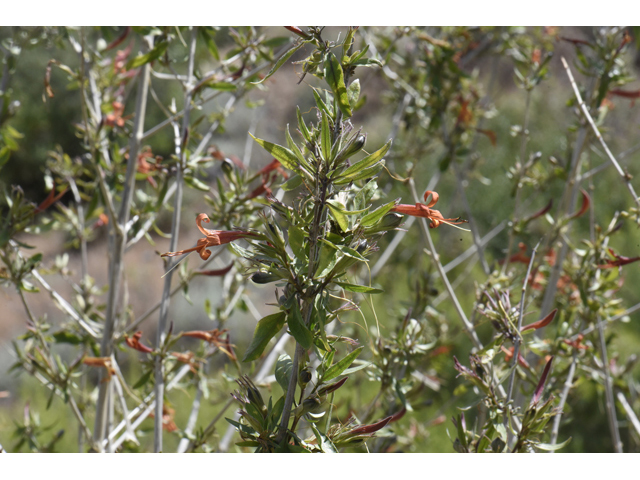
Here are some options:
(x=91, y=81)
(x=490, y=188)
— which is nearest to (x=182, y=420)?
(x=91, y=81)

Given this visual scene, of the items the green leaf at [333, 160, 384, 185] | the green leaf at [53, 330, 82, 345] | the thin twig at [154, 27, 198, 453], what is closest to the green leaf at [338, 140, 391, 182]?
the green leaf at [333, 160, 384, 185]

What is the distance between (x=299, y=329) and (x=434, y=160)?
3.48m

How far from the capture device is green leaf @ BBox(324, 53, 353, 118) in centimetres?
47

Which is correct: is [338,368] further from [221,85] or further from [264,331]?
[221,85]

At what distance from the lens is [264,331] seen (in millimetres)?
504

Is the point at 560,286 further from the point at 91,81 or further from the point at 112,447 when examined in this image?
the point at 91,81

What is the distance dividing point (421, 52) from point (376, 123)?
365cm

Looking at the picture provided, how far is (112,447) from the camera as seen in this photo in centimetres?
96

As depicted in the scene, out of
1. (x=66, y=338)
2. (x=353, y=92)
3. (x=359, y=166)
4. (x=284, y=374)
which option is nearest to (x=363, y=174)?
(x=359, y=166)

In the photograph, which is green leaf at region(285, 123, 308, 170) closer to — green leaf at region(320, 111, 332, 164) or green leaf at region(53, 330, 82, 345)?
green leaf at region(320, 111, 332, 164)

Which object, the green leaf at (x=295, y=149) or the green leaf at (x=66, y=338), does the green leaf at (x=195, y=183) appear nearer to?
the green leaf at (x=66, y=338)

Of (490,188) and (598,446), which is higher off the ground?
(490,188)

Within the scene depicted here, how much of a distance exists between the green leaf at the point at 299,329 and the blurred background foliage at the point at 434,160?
29 centimetres

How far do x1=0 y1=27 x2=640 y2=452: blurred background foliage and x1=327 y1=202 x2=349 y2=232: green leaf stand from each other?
10.9 inches
